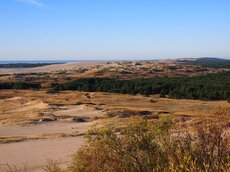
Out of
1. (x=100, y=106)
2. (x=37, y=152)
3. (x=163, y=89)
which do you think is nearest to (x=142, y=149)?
(x=37, y=152)

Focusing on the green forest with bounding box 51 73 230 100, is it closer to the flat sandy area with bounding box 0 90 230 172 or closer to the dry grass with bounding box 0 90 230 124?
the dry grass with bounding box 0 90 230 124

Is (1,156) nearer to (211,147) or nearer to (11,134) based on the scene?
(11,134)

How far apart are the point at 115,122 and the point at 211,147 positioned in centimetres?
2139

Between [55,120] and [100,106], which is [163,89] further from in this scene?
[55,120]

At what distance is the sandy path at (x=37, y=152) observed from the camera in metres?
20.0

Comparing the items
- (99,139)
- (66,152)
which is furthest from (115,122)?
(99,139)

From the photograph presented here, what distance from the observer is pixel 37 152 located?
73.9ft

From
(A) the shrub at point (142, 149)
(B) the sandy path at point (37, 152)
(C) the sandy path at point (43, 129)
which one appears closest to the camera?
(A) the shrub at point (142, 149)

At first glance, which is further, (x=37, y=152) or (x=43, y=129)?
(x=43, y=129)

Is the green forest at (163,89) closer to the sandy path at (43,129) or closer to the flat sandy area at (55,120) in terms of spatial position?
the flat sandy area at (55,120)

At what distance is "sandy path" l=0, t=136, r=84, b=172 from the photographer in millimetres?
19984

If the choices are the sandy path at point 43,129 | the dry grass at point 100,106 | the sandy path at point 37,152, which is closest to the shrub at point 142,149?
the sandy path at point 37,152

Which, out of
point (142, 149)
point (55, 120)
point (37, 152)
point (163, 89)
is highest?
point (142, 149)

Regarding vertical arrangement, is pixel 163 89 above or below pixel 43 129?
below
